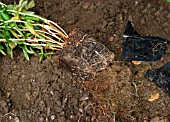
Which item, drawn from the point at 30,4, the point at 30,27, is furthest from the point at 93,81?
the point at 30,4

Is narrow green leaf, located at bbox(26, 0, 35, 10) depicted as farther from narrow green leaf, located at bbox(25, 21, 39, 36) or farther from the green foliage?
narrow green leaf, located at bbox(25, 21, 39, 36)

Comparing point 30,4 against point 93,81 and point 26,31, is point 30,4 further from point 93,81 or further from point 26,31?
point 93,81

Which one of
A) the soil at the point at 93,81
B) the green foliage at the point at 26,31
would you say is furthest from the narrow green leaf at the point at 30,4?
the soil at the point at 93,81

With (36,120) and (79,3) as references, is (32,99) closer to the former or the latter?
(36,120)

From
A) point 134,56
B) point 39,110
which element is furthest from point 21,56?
point 134,56

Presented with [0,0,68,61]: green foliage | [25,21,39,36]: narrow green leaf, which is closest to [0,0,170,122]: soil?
[0,0,68,61]: green foliage

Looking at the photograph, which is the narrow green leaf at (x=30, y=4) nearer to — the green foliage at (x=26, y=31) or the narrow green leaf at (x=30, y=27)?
the green foliage at (x=26, y=31)
